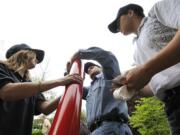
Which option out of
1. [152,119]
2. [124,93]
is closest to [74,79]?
[124,93]

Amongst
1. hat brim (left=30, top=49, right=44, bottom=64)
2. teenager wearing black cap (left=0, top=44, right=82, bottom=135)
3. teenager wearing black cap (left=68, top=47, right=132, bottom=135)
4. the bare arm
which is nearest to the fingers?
teenager wearing black cap (left=0, top=44, right=82, bottom=135)

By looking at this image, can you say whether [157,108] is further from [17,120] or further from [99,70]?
[17,120]

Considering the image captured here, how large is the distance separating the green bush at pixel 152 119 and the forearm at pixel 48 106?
27.8ft

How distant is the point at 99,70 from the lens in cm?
407

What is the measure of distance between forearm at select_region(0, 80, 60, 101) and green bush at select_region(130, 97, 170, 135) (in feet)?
29.5

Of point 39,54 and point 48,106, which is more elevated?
point 39,54

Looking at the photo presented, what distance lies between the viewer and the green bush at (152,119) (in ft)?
35.1

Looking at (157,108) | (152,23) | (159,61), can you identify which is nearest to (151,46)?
(152,23)

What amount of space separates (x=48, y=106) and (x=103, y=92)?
1.12m

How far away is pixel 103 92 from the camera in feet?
11.5

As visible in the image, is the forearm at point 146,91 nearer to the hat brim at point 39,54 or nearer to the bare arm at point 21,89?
the bare arm at point 21,89

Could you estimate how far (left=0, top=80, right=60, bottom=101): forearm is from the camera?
6.51 feet

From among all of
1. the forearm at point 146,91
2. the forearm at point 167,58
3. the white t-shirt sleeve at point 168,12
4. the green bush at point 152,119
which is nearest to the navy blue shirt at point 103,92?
the forearm at point 146,91

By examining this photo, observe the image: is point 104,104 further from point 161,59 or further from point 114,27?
point 161,59
